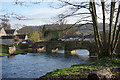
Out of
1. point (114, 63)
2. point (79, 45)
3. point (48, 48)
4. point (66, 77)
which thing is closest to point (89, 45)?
point (79, 45)

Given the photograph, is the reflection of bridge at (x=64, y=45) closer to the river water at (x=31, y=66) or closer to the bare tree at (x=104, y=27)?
the river water at (x=31, y=66)

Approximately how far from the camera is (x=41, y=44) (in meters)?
48.8

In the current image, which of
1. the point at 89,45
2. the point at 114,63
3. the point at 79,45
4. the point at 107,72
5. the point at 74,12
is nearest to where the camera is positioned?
the point at 107,72

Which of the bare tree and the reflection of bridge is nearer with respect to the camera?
the bare tree

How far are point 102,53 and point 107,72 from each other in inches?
185

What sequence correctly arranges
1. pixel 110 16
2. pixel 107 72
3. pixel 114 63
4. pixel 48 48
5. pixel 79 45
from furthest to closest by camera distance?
1. pixel 48 48
2. pixel 79 45
3. pixel 110 16
4. pixel 114 63
5. pixel 107 72

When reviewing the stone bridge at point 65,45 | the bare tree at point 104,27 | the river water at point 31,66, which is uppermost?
the bare tree at point 104,27

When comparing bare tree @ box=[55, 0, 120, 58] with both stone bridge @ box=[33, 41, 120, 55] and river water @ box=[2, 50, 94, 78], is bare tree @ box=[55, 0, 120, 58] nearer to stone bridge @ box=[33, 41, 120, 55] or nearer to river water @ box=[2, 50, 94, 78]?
river water @ box=[2, 50, 94, 78]

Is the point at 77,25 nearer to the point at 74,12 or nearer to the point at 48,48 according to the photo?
the point at 74,12

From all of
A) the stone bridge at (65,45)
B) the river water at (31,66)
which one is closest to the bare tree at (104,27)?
the river water at (31,66)

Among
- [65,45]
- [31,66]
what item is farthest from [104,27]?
[65,45]

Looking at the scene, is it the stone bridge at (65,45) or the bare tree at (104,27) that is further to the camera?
the stone bridge at (65,45)

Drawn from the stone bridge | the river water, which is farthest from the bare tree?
the stone bridge

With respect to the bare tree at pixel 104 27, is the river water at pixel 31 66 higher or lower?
lower
